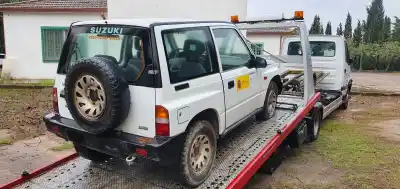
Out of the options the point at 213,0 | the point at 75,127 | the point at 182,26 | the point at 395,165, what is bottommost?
the point at 395,165

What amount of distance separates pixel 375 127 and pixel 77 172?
6.83 m

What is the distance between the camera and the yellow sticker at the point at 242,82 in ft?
14.8

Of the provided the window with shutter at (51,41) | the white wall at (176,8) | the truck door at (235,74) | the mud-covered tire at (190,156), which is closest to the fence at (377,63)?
the white wall at (176,8)

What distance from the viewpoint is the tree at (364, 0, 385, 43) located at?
120 ft

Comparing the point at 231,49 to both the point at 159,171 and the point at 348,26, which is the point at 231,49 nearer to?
the point at 159,171

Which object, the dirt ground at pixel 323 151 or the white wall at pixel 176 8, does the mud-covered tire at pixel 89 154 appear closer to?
A: the dirt ground at pixel 323 151

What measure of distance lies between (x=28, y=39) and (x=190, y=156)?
13.6m

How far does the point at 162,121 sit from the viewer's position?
10.6 feet

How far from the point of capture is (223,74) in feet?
13.7

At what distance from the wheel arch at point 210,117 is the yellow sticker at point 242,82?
60cm

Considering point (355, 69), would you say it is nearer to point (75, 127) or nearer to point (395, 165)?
point (395, 165)

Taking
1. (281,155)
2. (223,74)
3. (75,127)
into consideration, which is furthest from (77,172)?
(281,155)

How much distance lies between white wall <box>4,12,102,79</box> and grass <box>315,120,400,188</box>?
11008mm

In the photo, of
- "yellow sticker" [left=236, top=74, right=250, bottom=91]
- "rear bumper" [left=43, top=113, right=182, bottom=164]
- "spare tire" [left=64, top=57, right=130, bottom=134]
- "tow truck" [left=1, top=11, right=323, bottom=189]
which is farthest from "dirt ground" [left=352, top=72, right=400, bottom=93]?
"spare tire" [left=64, top=57, right=130, bottom=134]
